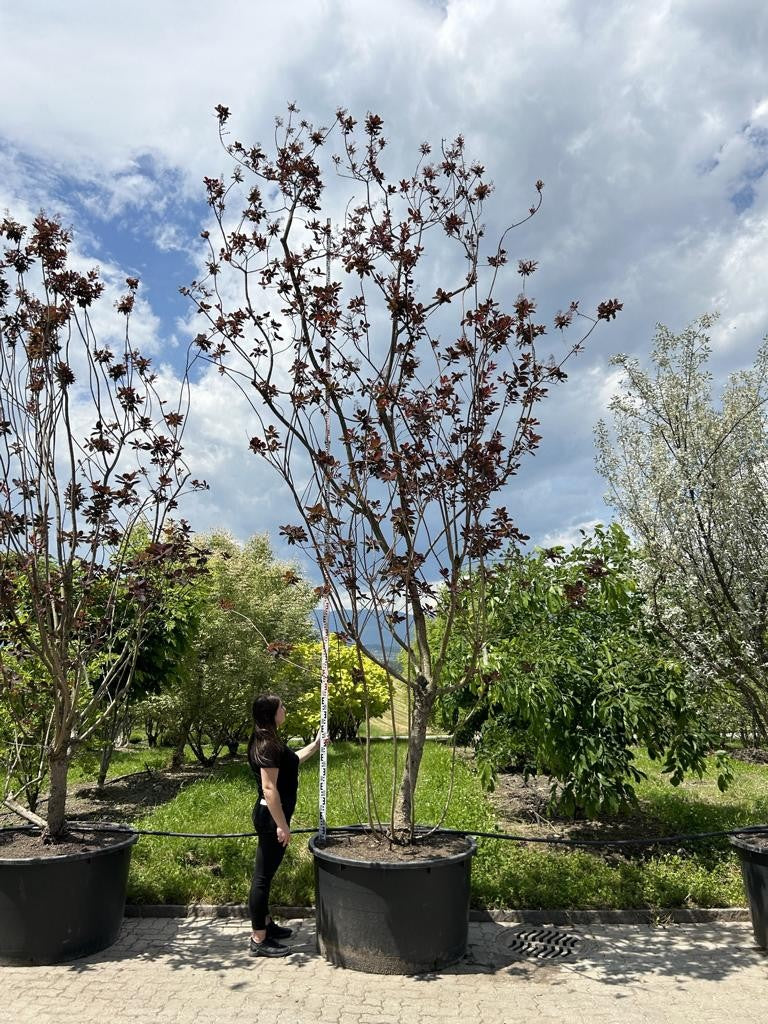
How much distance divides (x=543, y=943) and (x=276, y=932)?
168 cm

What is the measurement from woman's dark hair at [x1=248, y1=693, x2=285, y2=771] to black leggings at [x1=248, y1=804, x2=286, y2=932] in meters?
0.35

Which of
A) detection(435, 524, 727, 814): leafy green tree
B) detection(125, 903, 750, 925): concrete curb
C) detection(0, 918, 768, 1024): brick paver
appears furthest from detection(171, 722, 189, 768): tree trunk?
detection(0, 918, 768, 1024): brick paver

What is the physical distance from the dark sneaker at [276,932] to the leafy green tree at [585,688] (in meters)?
1.86

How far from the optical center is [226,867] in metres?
5.87

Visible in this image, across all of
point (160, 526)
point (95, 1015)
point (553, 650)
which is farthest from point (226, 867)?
point (553, 650)

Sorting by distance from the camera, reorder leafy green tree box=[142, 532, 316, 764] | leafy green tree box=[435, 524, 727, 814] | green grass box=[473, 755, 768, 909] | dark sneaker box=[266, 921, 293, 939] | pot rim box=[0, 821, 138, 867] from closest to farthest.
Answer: pot rim box=[0, 821, 138, 867]
dark sneaker box=[266, 921, 293, 939]
green grass box=[473, 755, 768, 909]
leafy green tree box=[435, 524, 727, 814]
leafy green tree box=[142, 532, 316, 764]

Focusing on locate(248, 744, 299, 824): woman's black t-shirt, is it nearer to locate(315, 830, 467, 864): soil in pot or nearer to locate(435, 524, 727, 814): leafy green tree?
locate(315, 830, 467, 864): soil in pot

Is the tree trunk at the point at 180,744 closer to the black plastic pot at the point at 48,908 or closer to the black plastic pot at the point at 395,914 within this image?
the black plastic pot at the point at 48,908

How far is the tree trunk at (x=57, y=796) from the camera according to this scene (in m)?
5.10

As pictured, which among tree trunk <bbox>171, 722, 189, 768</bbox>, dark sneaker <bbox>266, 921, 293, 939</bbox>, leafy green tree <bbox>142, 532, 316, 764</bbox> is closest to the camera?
dark sneaker <bbox>266, 921, 293, 939</bbox>

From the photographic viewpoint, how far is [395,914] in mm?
4418

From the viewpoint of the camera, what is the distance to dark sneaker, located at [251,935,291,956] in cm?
470

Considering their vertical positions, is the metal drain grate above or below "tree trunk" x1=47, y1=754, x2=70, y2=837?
below

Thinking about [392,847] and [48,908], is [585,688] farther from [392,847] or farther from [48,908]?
[48,908]
